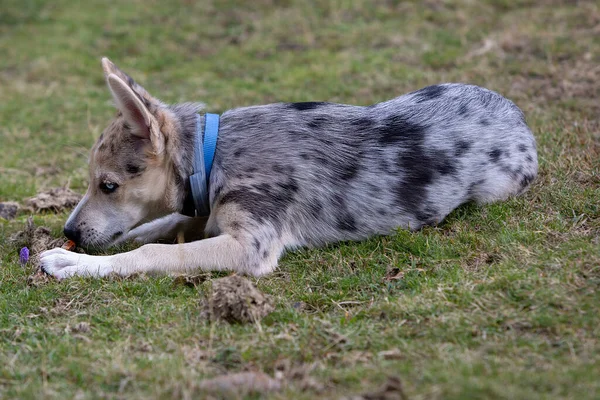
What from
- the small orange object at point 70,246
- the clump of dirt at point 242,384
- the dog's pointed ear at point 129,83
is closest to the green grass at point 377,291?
the clump of dirt at point 242,384

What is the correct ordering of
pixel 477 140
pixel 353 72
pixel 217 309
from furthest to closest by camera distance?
pixel 353 72 → pixel 477 140 → pixel 217 309

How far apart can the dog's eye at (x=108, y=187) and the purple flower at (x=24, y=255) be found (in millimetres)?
863

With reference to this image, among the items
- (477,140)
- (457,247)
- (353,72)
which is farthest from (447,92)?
(353,72)

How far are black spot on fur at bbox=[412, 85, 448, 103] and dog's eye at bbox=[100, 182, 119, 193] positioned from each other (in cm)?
266

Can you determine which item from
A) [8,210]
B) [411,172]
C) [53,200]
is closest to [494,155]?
[411,172]

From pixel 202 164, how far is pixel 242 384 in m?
2.35

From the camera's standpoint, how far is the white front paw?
586cm

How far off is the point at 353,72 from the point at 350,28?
206 centimetres

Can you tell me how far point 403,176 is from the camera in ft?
20.6

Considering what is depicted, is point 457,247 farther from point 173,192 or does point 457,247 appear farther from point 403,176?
point 173,192

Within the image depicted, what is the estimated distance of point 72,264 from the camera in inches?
234

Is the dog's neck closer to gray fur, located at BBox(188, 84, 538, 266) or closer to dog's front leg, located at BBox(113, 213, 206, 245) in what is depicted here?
gray fur, located at BBox(188, 84, 538, 266)

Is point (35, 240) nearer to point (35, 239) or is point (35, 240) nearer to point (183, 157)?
point (35, 239)

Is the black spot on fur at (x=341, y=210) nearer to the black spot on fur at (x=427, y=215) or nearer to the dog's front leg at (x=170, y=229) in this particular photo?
the black spot on fur at (x=427, y=215)
